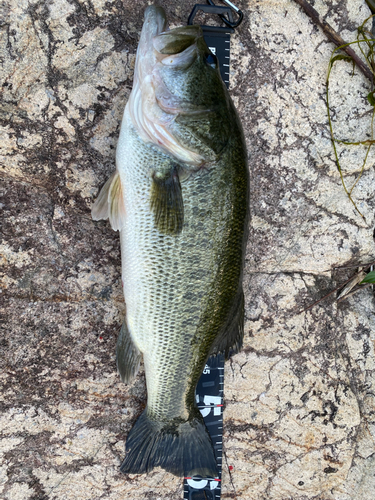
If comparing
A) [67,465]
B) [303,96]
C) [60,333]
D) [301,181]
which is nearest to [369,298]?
[301,181]

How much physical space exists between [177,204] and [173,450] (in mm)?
1505

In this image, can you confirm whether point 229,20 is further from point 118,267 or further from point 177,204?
point 118,267

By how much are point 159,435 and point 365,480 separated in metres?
1.72

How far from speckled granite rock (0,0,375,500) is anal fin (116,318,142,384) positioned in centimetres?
30

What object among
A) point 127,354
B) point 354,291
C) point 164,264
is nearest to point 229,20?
point 164,264

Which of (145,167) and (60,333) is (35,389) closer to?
(60,333)

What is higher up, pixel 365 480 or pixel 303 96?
pixel 303 96

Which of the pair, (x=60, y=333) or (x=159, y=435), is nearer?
(x=159, y=435)

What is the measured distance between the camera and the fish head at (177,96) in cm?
204

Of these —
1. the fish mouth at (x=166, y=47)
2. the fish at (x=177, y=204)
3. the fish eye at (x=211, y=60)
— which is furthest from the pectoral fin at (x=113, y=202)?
the fish eye at (x=211, y=60)

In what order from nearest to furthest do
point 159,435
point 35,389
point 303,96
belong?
point 159,435
point 35,389
point 303,96

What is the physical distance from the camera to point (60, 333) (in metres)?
2.54

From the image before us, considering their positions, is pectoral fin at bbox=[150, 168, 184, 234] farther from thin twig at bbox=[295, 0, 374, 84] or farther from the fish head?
thin twig at bbox=[295, 0, 374, 84]

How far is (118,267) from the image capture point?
2570mm
